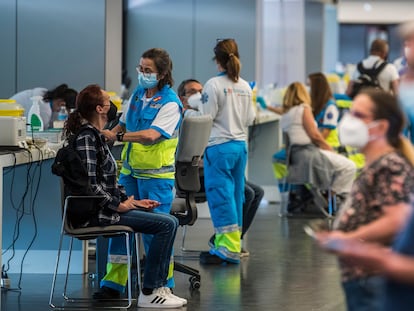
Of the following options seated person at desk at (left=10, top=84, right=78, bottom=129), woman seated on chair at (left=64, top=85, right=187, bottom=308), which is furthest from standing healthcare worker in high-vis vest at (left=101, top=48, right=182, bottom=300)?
seated person at desk at (left=10, top=84, right=78, bottom=129)

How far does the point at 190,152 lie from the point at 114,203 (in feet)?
3.99

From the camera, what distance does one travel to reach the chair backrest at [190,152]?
Result: 668 cm

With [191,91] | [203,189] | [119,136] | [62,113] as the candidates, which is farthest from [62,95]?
[119,136]

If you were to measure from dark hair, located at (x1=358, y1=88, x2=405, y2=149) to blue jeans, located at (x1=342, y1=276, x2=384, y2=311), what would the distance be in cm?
41

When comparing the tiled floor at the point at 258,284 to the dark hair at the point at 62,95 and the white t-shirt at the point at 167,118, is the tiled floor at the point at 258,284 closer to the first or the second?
the white t-shirt at the point at 167,118

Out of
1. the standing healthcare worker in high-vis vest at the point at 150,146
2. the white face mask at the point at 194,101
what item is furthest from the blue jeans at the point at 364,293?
the white face mask at the point at 194,101

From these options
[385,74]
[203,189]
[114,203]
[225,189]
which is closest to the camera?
[114,203]

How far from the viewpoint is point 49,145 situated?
246 inches

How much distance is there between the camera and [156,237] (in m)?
5.72

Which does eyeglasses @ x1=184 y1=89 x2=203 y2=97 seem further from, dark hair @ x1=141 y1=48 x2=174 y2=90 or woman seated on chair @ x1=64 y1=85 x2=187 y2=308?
woman seated on chair @ x1=64 y1=85 x2=187 y2=308

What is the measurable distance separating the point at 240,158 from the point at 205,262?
0.73m

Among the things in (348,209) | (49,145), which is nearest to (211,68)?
(49,145)

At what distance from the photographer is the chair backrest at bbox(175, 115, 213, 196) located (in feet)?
21.9

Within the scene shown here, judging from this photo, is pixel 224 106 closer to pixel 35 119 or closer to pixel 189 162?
pixel 189 162
